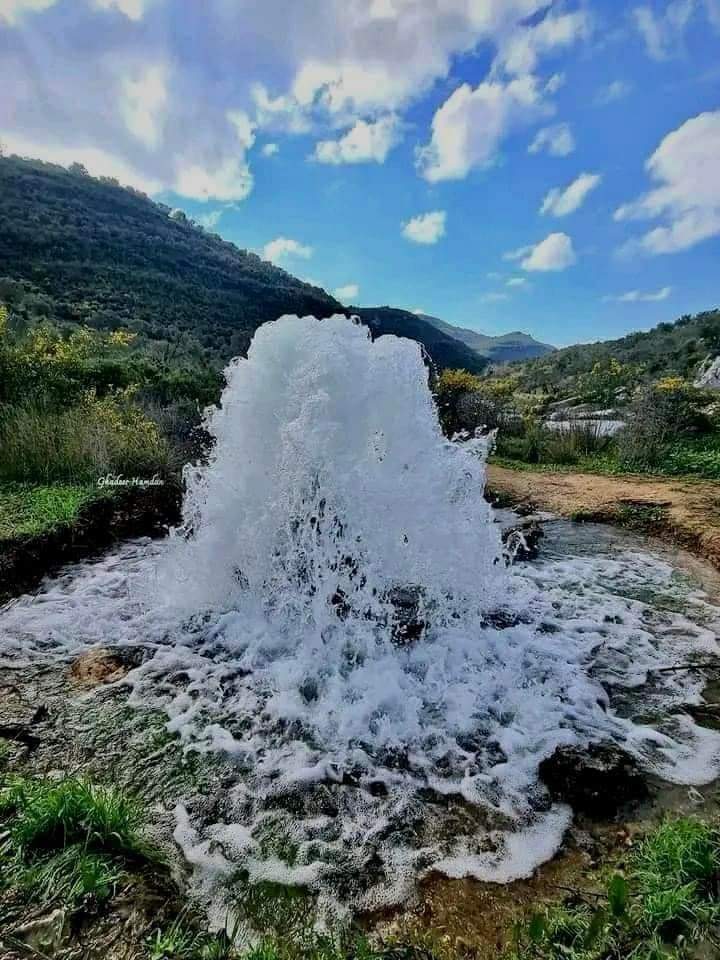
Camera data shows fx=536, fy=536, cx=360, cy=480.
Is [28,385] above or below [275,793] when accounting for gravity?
above

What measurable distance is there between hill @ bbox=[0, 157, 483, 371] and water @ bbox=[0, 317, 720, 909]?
14397 mm

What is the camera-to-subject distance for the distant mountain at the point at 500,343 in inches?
2840

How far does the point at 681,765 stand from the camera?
2582 mm

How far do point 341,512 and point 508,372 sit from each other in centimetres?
2781

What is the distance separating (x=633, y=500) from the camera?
7.12m

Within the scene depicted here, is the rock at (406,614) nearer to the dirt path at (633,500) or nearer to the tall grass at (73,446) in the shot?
the dirt path at (633,500)

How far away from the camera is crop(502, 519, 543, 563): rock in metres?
5.54

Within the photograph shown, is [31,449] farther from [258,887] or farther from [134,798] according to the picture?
[258,887]

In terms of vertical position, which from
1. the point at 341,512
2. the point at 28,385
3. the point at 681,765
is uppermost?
the point at 28,385

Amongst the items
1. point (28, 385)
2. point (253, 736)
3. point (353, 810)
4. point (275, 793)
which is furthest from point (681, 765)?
point (28, 385)

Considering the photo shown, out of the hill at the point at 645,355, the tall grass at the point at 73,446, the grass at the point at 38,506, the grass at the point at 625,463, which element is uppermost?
the hill at the point at 645,355

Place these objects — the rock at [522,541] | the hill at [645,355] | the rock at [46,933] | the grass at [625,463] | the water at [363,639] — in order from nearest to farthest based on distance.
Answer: the rock at [46,933], the water at [363,639], the rock at [522,541], the grass at [625,463], the hill at [645,355]

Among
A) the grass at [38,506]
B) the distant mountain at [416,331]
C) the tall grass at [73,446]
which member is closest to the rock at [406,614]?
the grass at [38,506]

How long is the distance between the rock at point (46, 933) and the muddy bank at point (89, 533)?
122 inches
